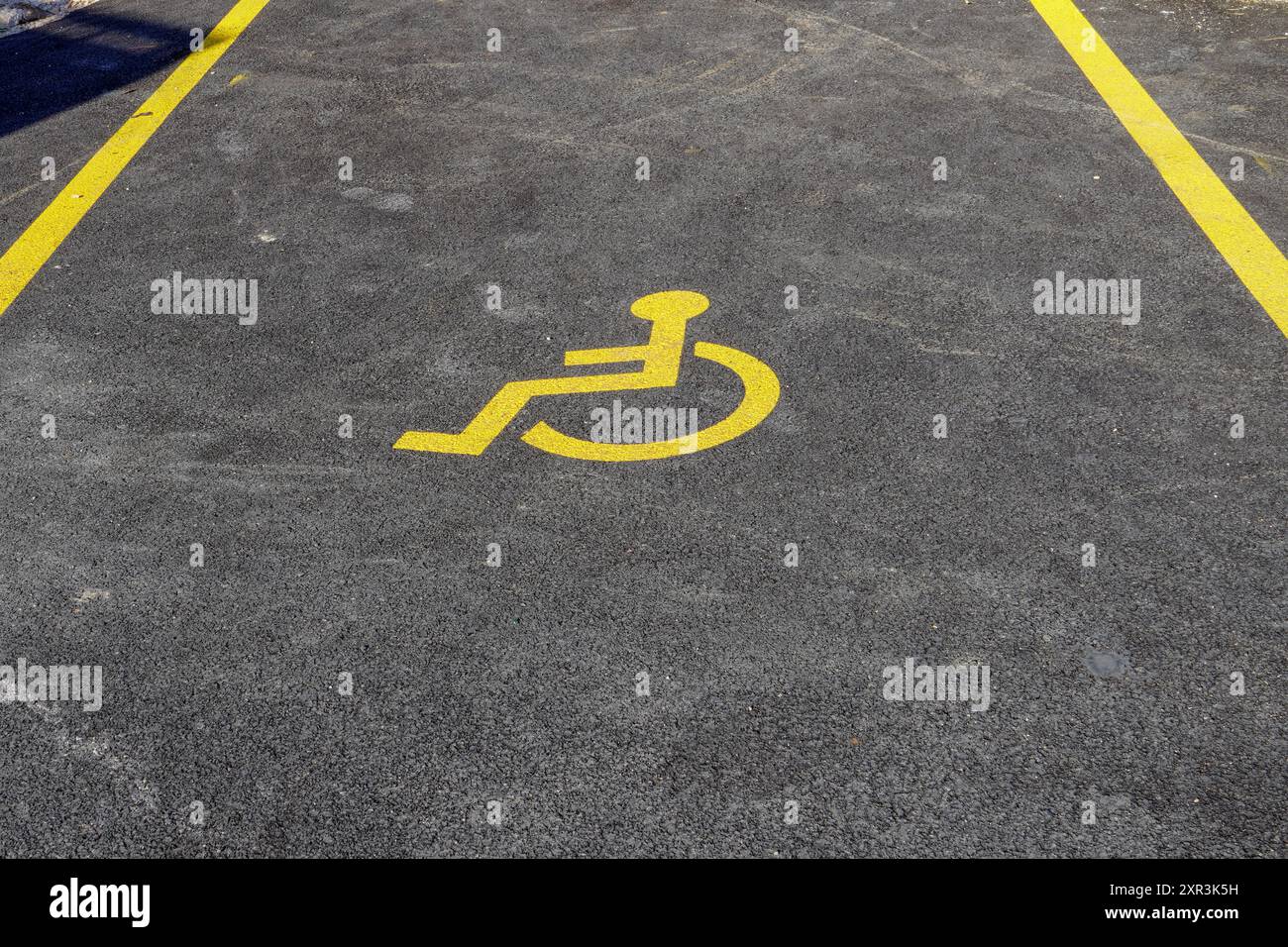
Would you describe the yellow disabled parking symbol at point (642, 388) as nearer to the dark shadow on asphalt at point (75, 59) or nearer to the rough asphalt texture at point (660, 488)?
the rough asphalt texture at point (660, 488)

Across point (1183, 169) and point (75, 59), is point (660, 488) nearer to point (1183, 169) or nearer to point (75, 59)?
point (1183, 169)

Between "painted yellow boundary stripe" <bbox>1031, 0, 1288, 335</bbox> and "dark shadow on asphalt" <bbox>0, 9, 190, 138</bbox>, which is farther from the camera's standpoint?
"dark shadow on asphalt" <bbox>0, 9, 190, 138</bbox>

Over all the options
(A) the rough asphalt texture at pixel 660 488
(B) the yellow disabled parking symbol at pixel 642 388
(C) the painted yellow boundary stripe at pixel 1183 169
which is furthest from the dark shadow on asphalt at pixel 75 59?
(C) the painted yellow boundary stripe at pixel 1183 169

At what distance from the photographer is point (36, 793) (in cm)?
405

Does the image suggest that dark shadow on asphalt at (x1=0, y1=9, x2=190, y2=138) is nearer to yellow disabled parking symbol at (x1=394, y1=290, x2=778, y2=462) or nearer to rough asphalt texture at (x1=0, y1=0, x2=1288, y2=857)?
rough asphalt texture at (x1=0, y1=0, x2=1288, y2=857)

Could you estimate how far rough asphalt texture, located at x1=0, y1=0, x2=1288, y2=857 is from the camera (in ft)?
13.2

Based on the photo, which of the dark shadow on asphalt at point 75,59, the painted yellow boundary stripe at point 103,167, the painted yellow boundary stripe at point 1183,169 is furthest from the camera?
the dark shadow on asphalt at point 75,59

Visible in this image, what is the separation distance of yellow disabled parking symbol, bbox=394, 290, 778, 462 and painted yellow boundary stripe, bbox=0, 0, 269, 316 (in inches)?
109

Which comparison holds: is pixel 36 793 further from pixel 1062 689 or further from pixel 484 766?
pixel 1062 689

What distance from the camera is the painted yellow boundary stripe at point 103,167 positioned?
7145 millimetres

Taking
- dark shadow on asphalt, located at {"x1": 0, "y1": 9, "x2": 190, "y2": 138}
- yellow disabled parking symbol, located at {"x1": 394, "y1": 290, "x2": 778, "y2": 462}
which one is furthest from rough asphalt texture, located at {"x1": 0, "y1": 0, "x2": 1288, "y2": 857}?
dark shadow on asphalt, located at {"x1": 0, "y1": 9, "x2": 190, "y2": 138}

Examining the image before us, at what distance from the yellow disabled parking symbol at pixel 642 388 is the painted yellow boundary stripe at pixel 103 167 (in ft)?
9.06
